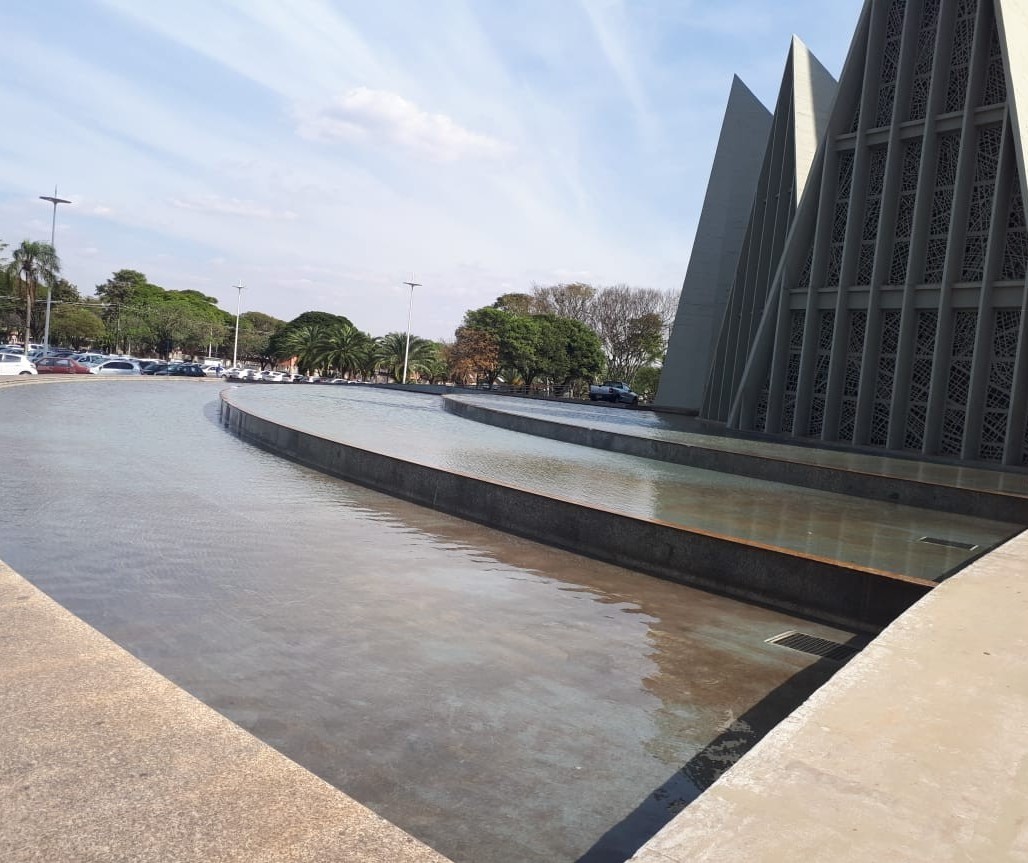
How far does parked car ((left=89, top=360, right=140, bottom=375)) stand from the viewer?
143ft

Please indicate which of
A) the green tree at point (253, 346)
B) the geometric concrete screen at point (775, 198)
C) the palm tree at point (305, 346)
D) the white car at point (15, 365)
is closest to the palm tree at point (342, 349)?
the palm tree at point (305, 346)

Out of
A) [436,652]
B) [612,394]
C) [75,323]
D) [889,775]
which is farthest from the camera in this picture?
[75,323]

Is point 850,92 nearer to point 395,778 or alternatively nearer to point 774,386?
point 774,386

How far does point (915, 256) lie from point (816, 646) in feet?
66.1

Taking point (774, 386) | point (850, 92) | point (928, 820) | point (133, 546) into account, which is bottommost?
point (133, 546)

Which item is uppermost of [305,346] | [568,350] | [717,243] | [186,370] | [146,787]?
[717,243]

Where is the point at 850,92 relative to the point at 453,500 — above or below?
above

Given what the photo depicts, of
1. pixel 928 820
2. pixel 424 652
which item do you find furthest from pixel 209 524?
pixel 928 820

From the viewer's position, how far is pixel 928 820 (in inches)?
104

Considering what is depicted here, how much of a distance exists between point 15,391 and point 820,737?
2723 centimetres

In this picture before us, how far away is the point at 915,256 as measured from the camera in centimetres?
2333

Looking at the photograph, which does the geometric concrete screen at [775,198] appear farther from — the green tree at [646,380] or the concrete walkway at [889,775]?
the green tree at [646,380]

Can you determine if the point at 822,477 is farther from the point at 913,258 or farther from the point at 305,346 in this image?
the point at 305,346

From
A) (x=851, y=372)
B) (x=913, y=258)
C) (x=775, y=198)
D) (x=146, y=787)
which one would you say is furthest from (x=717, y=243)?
(x=146, y=787)
